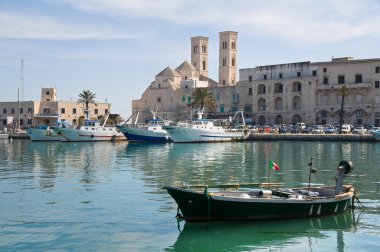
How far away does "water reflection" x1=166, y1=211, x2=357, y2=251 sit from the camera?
48.2 ft

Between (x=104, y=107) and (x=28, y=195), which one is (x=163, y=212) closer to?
(x=28, y=195)

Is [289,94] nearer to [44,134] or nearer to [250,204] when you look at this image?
[44,134]

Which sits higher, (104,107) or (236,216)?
(104,107)

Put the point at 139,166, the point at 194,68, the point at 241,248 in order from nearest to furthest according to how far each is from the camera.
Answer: the point at 241,248
the point at 139,166
the point at 194,68

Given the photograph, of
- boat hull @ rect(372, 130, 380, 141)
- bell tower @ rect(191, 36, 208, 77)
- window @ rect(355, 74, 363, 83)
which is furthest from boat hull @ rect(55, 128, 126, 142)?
bell tower @ rect(191, 36, 208, 77)

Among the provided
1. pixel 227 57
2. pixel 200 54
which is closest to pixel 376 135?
pixel 227 57

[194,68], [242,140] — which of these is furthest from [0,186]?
[194,68]

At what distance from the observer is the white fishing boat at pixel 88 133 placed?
72.2 meters

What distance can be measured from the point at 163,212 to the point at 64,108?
84430 millimetres

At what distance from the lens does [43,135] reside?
75.2 m

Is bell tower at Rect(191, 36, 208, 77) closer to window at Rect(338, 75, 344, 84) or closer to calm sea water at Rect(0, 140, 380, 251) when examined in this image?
window at Rect(338, 75, 344, 84)

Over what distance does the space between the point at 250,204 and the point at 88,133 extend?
58702 millimetres

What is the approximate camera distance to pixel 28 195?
22312 millimetres

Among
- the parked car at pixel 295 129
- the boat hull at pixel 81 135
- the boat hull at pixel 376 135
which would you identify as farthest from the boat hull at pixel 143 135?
the boat hull at pixel 376 135
